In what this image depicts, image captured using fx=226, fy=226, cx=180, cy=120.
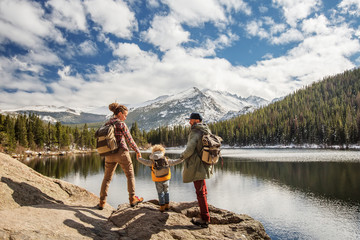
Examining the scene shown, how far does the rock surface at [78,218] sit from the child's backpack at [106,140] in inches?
74.3

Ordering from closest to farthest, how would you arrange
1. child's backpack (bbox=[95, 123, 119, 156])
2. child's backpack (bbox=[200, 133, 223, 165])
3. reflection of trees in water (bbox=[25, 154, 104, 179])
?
child's backpack (bbox=[200, 133, 223, 165]), child's backpack (bbox=[95, 123, 119, 156]), reflection of trees in water (bbox=[25, 154, 104, 179])

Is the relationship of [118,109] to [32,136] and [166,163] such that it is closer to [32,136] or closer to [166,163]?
[166,163]

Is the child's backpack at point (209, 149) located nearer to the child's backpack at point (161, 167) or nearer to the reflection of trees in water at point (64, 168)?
the child's backpack at point (161, 167)

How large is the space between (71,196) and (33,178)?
1452 millimetres

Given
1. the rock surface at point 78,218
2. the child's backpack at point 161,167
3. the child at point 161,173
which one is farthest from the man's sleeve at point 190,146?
the rock surface at point 78,218

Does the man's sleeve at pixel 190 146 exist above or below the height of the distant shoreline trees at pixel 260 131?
below

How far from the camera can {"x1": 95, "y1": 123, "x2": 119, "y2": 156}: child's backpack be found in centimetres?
687

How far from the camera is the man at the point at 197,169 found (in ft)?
21.5

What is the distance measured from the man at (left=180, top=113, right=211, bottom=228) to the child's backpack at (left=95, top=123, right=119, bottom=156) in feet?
7.07

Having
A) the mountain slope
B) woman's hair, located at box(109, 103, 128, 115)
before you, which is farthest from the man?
the mountain slope

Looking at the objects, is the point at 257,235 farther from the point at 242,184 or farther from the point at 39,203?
the point at 242,184

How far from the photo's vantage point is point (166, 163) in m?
7.13

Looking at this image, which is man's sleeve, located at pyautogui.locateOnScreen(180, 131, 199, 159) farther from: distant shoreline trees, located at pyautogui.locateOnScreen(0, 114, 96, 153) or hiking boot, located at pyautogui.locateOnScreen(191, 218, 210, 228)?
distant shoreline trees, located at pyautogui.locateOnScreen(0, 114, 96, 153)

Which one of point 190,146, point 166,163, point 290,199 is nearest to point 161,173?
point 166,163
